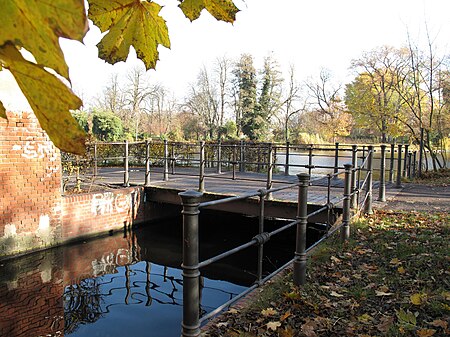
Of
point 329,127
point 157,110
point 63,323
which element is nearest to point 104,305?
point 63,323

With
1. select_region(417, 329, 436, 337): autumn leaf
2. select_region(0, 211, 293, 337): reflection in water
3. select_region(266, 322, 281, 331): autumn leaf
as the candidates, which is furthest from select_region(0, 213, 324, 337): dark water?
select_region(417, 329, 436, 337): autumn leaf

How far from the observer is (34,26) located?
396 mm

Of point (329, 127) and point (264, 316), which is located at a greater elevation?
point (329, 127)

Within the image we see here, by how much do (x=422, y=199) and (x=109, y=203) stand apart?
7359 millimetres

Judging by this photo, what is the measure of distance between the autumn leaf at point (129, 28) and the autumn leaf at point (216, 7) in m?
0.09

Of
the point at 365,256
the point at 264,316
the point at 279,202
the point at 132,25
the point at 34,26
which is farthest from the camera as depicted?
the point at 279,202

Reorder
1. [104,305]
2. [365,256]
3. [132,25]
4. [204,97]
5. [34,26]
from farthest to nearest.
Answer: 1. [204,97]
2. [104,305]
3. [365,256]
4. [132,25]
5. [34,26]

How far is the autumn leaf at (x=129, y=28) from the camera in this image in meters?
0.86

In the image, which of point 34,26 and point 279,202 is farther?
point 279,202

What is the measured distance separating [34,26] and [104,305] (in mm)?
5386

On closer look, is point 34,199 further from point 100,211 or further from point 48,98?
point 48,98

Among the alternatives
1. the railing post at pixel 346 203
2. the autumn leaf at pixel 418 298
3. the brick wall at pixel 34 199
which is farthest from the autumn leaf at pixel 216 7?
the brick wall at pixel 34 199

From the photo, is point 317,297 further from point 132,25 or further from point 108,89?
point 108,89

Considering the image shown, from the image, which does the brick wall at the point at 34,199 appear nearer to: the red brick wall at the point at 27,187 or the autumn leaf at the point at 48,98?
the red brick wall at the point at 27,187
